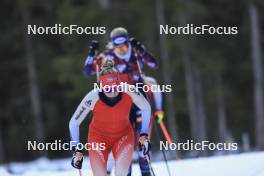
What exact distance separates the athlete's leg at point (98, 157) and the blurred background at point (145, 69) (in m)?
16.9

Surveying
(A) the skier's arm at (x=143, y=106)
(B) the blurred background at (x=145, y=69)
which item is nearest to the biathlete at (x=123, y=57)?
(A) the skier's arm at (x=143, y=106)

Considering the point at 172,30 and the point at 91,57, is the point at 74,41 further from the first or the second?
the point at 91,57

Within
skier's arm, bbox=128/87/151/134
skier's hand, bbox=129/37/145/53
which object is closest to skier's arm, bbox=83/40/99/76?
skier's hand, bbox=129/37/145/53

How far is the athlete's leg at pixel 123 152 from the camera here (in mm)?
7963

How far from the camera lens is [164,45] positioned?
2689 centimetres

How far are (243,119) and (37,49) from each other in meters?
13.6

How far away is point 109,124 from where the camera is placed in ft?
26.8

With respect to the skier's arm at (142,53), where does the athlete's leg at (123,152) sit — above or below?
below

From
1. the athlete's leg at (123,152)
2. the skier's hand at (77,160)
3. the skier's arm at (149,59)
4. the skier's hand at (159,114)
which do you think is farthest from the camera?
the skier's hand at (159,114)

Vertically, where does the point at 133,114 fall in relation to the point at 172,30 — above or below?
below

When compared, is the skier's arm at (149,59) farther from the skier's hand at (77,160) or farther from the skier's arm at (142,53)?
the skier's hand at (77,160)

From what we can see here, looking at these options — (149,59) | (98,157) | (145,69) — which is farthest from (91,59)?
(145,69)

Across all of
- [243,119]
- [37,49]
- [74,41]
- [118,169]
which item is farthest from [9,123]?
[118,169]

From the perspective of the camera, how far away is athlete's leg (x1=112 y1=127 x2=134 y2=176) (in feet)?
→ 26.1
